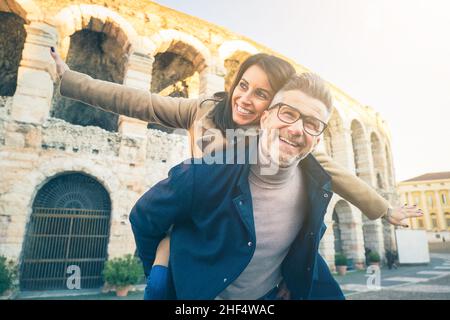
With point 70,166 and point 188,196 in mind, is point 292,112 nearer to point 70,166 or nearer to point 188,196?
point 188,196

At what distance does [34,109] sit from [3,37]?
417cm

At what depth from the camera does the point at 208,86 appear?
8.70 meters

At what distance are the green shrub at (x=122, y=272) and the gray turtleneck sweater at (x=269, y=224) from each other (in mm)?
5598

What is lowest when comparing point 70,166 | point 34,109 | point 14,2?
point 70,166

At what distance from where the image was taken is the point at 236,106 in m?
1.68

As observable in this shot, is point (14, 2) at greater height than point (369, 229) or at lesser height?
greater

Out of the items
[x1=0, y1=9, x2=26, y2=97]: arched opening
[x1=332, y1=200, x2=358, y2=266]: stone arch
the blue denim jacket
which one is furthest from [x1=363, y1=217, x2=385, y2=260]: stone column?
[x1=0, y1=9, x2=26, y2=97]: arched opening

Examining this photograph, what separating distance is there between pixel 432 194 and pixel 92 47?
1454 inches

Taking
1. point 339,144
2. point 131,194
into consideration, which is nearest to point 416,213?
point 131,194

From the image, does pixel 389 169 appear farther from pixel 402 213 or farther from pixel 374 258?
pixel 402 213

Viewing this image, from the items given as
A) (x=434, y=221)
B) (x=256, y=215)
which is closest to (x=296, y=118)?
(x=256, y=215)

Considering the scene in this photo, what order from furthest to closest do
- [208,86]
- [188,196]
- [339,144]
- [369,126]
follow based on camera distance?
1. [369,126]
2. [339,144]
3. [208,86]
4. [188,196]

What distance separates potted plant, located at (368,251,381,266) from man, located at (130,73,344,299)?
13.7 m

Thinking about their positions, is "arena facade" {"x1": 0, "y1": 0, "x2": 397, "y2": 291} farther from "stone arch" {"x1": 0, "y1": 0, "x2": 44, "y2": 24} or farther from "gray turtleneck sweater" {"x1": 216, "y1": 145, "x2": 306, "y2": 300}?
"gray turtleneck sweater" {"x1": 216, "y1": 145, "x2": 306, "y2": 300}
